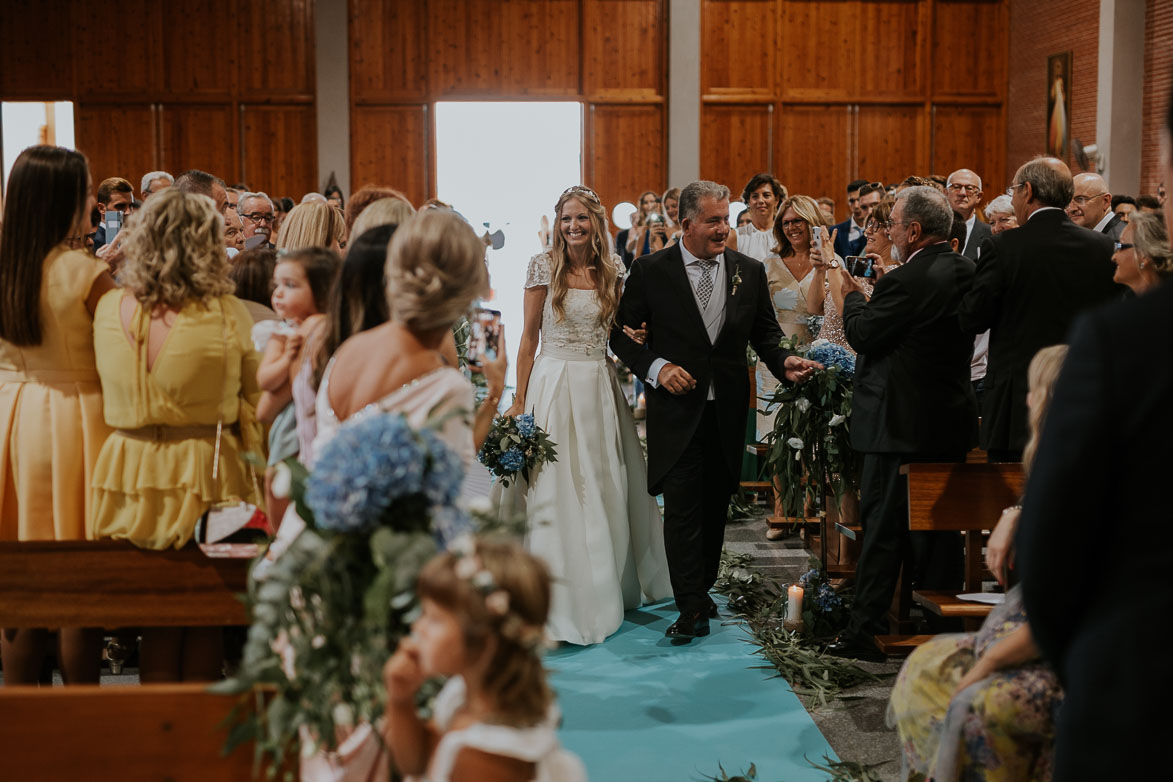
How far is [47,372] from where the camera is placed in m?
3.54

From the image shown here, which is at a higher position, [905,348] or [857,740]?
[905,348]

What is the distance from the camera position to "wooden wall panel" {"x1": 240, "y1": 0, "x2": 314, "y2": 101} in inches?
587

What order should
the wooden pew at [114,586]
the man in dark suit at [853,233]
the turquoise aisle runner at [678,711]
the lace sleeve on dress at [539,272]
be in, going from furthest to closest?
1. the man in dark suit at [853,233]
2. the lace sleeve on dress at [539,272]
3. the turquoise aisle runner at [678,711]
4. the wooden pew at [114,586]

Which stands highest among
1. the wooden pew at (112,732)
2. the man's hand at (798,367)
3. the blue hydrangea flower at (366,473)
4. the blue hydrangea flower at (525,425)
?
the blue hydrangea flower at (366,473)

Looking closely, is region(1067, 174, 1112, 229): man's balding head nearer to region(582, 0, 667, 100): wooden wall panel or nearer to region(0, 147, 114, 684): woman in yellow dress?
region(0, 147, 114, 684): woman in yellow dress

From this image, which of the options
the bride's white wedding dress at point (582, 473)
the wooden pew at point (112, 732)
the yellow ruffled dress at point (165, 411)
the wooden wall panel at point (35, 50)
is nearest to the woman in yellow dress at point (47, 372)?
the yellow ruffled dress at point (165, 411)

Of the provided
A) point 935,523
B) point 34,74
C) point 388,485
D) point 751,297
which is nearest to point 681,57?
point 34,74

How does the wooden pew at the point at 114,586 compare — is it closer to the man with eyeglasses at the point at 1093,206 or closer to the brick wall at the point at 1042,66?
the man with eyeglasses at the point at 1093,206

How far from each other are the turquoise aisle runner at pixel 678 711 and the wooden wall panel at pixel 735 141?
10.7 meters

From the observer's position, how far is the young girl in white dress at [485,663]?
188cm

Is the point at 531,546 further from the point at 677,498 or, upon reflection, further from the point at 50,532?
the point at 50,532

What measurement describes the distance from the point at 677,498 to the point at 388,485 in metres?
3.09

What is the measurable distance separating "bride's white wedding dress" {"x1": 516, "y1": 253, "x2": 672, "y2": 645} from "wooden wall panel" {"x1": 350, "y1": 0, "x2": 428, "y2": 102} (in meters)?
10.3

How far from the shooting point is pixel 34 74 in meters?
14.7
